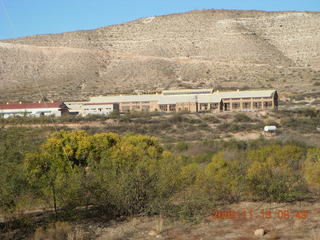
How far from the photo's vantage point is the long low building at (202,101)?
195 ft

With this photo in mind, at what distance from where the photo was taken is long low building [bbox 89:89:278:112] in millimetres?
59531

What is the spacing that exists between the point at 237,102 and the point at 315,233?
49459mm

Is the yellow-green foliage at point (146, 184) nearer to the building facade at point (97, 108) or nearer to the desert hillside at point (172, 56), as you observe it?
the building facade at point (97, 108)

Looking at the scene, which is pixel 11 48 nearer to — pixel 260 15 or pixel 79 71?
pixel 79 71

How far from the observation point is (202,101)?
6138cm

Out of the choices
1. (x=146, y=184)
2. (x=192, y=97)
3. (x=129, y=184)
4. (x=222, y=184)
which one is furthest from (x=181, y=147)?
(x=192, y=97)

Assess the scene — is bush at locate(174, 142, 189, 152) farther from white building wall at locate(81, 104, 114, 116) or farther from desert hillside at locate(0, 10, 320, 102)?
desert hillside at locate(0, 10, 320, 102)

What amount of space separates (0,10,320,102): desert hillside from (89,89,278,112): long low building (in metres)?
13.5

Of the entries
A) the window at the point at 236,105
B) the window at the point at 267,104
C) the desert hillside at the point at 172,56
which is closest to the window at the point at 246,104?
the window at the point at 236,105

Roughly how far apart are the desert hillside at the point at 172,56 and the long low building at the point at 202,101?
13.5 meters

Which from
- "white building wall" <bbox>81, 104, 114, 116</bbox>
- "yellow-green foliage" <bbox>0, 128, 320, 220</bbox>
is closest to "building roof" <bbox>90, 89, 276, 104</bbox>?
"white building wall" <bbox>81, 104, 114, 116</bbox>
